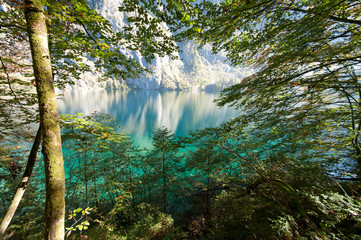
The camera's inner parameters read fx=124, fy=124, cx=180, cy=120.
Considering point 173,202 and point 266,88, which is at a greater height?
point 266,88

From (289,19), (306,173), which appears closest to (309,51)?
(289,19)

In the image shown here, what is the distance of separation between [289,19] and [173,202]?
1112 cm

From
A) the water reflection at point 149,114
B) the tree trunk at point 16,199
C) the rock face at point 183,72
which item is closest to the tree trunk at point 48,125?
the tree trunk at point 16,199

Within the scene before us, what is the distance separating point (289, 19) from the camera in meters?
3.01

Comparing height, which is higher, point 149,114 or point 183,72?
point 183,72

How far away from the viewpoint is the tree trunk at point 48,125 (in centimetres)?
126

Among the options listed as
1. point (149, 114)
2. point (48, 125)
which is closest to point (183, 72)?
point (149, 114)

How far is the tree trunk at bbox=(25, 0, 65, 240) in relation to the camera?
1260 millimetres

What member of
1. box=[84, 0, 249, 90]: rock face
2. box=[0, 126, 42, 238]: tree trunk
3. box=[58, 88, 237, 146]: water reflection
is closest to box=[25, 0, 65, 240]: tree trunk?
box=[0, 126, 42, 238]: tree trunk

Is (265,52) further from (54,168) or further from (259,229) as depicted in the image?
(54,168)

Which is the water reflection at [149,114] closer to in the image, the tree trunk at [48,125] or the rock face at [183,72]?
the tree trunk at [48,125]

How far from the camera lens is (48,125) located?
136 cm

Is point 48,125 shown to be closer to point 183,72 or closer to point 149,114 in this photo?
point 149,114

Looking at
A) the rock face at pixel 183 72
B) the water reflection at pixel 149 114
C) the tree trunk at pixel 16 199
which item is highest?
the rock face at pixel 183 72
